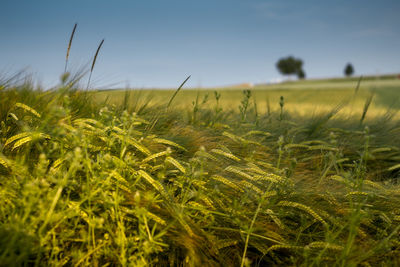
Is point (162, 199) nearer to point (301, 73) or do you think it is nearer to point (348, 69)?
point (301, 73)

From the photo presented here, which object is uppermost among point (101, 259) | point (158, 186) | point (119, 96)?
point (119, 96)

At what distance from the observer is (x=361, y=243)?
5.13ft

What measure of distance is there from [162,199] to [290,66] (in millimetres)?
68556

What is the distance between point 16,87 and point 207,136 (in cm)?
157

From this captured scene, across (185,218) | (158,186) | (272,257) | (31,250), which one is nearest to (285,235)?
(272,257)

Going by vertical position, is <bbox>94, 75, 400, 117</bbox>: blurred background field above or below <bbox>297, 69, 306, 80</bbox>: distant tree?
below

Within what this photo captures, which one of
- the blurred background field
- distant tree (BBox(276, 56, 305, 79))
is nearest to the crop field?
the blurred background field

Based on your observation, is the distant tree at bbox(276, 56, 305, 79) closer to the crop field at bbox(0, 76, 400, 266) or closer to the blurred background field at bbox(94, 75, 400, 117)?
the blurred background field at bbox(94, 75, 400, 117)

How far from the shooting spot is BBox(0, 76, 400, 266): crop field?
1227mm

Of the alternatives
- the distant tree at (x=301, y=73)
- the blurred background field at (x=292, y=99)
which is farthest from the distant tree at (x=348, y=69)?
the blurred background field at (x=292, y=99)

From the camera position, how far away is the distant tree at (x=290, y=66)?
216ft

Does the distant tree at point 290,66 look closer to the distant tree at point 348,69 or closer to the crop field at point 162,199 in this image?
the distant tree at point 348,69

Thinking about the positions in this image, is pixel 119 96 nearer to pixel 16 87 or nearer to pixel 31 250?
pixel 16 87

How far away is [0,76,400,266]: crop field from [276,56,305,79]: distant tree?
67.2 metres
